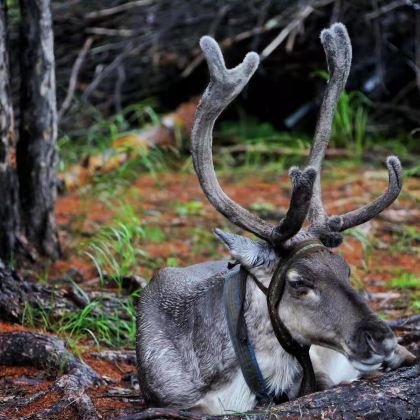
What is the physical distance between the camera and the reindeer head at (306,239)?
3.96m

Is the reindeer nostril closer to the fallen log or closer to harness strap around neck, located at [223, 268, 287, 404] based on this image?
the fallen log

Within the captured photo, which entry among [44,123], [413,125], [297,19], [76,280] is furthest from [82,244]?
[413,125]

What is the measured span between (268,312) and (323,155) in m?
0.97

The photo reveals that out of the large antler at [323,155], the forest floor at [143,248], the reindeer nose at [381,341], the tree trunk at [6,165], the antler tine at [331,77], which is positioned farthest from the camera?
the tree trunk at [6,165]

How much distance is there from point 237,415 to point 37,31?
367 cm

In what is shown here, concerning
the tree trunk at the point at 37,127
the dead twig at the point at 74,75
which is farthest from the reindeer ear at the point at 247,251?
the dead twig at the point at 74,75

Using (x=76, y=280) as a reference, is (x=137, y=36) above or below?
above

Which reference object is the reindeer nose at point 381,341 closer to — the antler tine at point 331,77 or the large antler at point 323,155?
the large antler at point 323,155

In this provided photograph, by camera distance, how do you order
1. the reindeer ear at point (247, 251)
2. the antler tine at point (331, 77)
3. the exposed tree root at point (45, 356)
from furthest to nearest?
the exposed tree root at point (45, 356) < the antler tine at point (331, 77) < the reindeer ear at point (247, 251)

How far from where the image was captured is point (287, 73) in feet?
37.3

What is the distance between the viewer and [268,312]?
4320 millimetres

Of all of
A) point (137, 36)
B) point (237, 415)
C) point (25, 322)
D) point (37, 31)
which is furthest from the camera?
point (137, 36)

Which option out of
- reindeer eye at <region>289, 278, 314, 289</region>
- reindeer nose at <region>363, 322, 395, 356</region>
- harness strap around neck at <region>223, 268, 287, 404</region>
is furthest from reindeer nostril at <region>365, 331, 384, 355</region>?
harness strap around neck at <region>223, 268, 287, 404</region>

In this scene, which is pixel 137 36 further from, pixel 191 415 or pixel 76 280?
→ pixel 191 415
